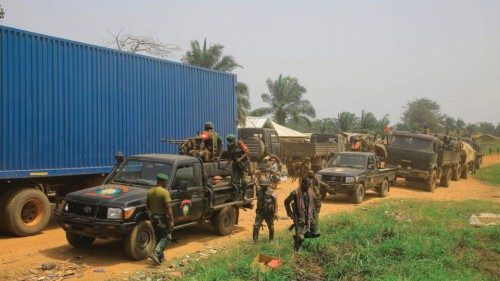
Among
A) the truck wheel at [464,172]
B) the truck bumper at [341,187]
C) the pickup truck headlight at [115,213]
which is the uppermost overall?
the pickup truck headlight at [115,213]

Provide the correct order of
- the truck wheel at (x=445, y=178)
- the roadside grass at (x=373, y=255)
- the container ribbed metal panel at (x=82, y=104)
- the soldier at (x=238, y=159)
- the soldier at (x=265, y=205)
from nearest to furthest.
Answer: the roadside grass at (x=373, y=255) → the soldier at (x=265, y=205) → the container ribbed metal panel at (x=82, y=104) → the soldier at (x=238, y=159) → the truck wheel at (x=445, y=178)

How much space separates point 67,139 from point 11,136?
1278mm

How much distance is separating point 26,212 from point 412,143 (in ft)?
54.0

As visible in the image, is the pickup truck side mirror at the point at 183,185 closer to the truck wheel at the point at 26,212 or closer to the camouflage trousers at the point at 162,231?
the camouflage trousers at the point at 162,231

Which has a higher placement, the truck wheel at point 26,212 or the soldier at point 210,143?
the soldier at point 210,143

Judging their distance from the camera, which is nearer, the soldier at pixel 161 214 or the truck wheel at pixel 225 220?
the soldier at pixel 161 214

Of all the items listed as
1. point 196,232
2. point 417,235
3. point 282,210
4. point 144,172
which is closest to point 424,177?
point 282,210

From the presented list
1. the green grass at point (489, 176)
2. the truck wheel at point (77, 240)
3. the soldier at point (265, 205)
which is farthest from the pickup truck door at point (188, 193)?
the green grass at point (489, 176)

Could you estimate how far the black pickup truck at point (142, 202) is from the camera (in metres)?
7.70

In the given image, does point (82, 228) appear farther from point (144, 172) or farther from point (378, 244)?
point (378, 244)

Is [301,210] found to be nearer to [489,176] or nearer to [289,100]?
[489,176]

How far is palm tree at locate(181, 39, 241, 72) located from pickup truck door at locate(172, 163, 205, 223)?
2410cm

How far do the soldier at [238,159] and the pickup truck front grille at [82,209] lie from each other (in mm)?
3631

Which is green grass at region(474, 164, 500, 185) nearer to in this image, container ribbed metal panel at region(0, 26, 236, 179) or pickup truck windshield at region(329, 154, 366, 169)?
pickup truck windshield at region(329, 154, 366, 169)
